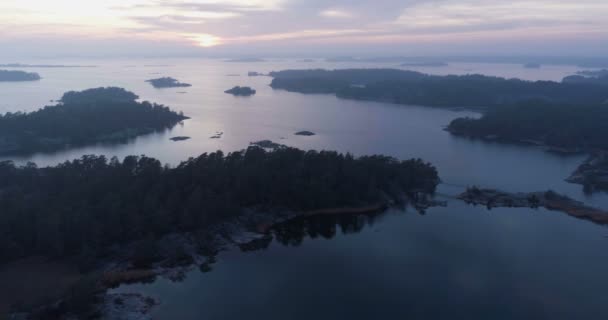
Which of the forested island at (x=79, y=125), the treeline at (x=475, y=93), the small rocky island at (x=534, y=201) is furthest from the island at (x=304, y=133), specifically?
the treeline at (x=475, y=93)

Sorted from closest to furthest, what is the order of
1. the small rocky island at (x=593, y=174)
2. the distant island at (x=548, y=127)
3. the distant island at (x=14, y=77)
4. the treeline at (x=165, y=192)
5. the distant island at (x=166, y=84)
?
the treeline at (x=165, y=192) → the small rocky island at (x=593, y=174) → the distant island at (x=548, y=127) → the distant island at (x=166, y=84) → the distant island at (x=14, y=77)

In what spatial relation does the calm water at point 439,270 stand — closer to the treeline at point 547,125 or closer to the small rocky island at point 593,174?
the small rocky island at point 593,174

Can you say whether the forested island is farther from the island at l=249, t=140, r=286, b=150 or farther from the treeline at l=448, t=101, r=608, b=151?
the treeline at l=448, t=101, r=608, b=151

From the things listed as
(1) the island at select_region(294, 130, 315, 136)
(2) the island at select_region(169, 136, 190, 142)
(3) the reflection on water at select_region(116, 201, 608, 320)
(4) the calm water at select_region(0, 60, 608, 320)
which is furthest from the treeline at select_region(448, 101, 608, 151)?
(2) the island at select_region(169, 136, 190, 142)

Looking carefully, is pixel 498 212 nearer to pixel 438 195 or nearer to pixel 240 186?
pixel 438 195

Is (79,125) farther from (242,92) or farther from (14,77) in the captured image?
(14,77)

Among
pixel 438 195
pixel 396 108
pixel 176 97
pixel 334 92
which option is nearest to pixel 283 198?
pixel 438 195
